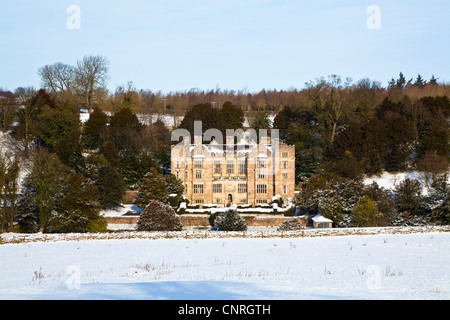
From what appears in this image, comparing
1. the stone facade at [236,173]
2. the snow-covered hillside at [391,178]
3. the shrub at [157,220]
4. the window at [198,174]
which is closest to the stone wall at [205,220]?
the stone facade at [236,173]

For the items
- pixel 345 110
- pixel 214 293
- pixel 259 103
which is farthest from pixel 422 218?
pixel 259 103

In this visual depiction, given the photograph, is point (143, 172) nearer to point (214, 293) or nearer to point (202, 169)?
point (202, 169)

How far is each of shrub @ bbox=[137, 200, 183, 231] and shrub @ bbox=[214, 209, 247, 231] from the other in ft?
12.1

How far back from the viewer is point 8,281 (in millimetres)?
16922

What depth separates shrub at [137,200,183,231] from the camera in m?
39.8

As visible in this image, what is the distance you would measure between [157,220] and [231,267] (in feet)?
72.9

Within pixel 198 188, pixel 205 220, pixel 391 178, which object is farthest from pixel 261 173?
pixel 391 178

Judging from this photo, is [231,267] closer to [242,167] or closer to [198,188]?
[198,188]

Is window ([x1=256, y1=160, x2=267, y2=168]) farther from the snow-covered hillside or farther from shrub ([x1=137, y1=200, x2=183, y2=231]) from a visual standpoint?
shrub ([x1=137, y1=200, x2=183, y2=231])

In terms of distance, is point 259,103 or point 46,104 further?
point 259,103

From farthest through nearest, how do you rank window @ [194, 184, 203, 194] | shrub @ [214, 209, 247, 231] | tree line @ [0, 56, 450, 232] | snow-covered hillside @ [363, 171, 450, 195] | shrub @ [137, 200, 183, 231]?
1. snow-covered hillside @ [363, 171, 450, 195]
2. window @ [194, 184, 203, 194]
3. tree line @ [0, 56, 450, 232]
4. shrub @ [214, 209, 247, 231]
5. shrub @ [137, 200, 183, 231]

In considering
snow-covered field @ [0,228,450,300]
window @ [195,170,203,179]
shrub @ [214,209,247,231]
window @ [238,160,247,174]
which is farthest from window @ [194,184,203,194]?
snow-covered field @ [0,228,450,300]
